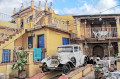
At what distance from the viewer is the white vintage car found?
27.8 feet

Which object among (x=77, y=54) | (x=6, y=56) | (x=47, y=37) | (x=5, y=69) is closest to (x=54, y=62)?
(x=77, y=54)

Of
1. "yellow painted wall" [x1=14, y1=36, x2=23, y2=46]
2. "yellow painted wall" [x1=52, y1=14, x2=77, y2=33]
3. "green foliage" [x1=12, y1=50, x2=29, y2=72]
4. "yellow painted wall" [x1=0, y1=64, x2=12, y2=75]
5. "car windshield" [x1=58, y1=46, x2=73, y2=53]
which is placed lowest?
"yellow painted wall" [x1=0, y1=64, x2=12, y2=75]

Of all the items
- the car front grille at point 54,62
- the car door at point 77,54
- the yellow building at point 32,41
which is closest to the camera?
the car front grille at point 54,62

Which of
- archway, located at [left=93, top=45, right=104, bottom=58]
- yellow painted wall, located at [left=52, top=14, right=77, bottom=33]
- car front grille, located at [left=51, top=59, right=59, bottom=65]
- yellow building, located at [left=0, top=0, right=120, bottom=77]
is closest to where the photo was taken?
car front grille, located at [left=51, top=59, right=59, bottom=65]

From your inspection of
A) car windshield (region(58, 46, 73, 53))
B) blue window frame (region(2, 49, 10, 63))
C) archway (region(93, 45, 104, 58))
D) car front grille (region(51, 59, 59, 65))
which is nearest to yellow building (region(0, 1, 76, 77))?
blue window frame (region(2, 49, 10, 63))

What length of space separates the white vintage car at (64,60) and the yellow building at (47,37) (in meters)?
1.45

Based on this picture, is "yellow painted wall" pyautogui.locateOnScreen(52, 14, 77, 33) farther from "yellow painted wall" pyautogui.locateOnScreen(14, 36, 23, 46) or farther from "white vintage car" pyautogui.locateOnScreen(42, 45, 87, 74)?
"white vintage car" pyautogui.locateOnScreen(42, 45, 87, 74)

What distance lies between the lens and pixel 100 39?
14.7 metres

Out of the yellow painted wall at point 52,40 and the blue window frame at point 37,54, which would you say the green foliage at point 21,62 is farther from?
the yellow painted wall at point 52,40

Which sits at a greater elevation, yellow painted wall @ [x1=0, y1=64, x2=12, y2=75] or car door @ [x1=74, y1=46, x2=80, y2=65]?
car door @ [x1=74, y1=46, x2=80, y2=65]

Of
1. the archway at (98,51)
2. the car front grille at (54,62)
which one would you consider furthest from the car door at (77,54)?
the archway at (98,51)

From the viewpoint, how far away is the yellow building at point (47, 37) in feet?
35.3

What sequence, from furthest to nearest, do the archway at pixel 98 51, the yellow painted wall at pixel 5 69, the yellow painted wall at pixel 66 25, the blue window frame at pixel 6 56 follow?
the yellow painted wall at pixel 66 25, the archway at pixel 98 51, the blue window frame at pixel 6 56, the yellow painted wall at pixel 5 69

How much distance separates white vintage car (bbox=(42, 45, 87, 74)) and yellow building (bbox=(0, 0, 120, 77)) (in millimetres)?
1445
